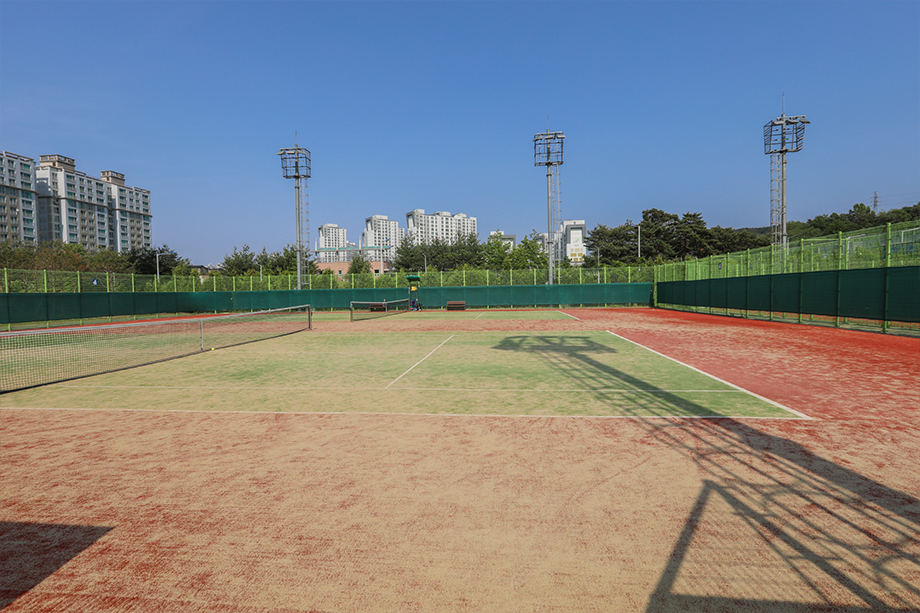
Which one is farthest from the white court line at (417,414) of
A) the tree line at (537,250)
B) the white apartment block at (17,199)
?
the white apartment block at (17,199)

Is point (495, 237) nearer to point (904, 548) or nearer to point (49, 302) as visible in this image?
point (49, 302)

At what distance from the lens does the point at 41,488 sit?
442 centimetres

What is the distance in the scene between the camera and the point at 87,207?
145 m

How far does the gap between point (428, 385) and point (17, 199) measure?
518ft

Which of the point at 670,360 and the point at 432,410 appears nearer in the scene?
the point at 432,410

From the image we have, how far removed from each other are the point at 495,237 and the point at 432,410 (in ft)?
218

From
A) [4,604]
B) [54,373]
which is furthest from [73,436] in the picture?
[54,373]

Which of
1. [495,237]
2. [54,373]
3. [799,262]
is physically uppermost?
[495,237]

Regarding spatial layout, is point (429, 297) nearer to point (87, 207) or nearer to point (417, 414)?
point (417, 414)

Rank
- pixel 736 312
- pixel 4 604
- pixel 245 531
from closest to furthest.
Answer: pixel 4 604
pixel 245 531
pixel 736 312

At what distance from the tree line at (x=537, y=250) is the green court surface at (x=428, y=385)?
47835 mm

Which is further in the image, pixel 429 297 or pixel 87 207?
pixel 87 207

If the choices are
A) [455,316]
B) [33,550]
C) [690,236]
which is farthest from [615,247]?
[33,550]

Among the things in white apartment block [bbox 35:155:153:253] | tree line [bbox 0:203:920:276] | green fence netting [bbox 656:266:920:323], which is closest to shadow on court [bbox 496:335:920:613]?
green fence netting [bbox 656:266:920:323]
